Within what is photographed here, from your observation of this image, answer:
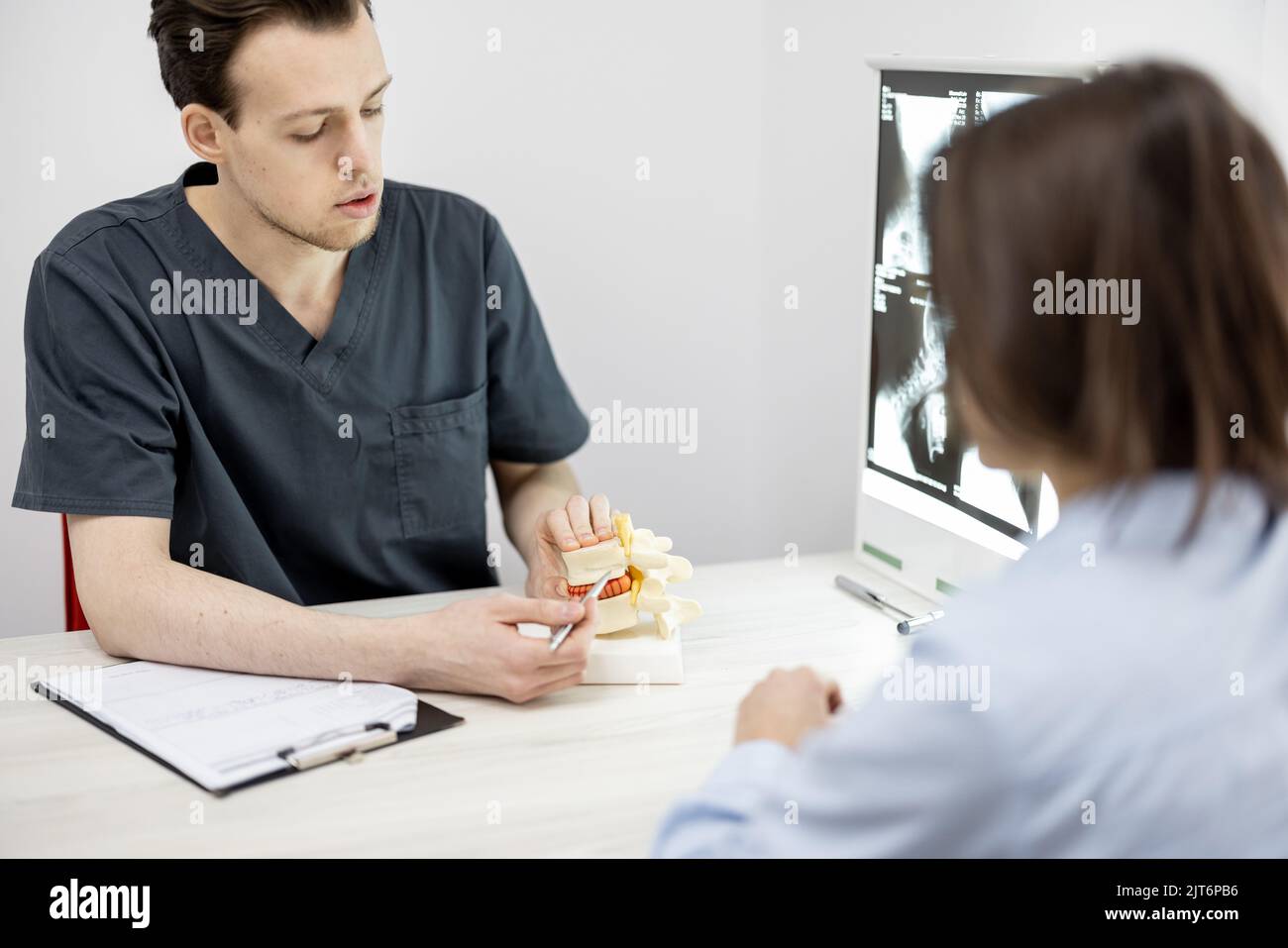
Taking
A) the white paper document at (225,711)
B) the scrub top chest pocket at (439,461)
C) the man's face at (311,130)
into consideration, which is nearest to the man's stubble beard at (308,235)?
the man's face at (311,130)

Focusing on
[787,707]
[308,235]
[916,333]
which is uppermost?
[308,235]

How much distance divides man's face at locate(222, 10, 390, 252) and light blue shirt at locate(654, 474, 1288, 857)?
104 centimetres

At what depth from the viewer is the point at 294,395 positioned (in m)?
1.65

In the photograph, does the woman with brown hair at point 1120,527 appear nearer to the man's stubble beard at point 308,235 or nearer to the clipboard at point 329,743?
the clipboard at point 329,743

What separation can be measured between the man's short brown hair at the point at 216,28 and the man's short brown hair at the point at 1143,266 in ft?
3.30

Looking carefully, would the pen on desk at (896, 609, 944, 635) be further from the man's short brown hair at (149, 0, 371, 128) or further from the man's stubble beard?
the man's short brown hair at (149, 0, 371, 128)

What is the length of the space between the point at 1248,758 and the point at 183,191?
142 cm

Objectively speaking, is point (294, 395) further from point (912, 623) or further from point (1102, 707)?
point (1102, 707)

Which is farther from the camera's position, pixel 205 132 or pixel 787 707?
pixel 205 132

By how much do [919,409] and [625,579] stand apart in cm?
43

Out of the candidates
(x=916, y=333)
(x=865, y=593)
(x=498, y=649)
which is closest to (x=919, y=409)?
(x=916, y=333)

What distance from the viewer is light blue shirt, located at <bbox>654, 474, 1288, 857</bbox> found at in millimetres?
710

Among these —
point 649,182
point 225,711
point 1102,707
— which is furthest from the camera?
point 649,182
